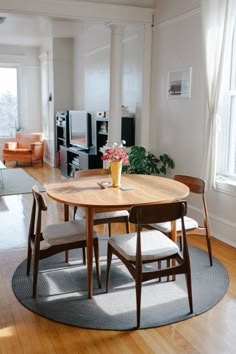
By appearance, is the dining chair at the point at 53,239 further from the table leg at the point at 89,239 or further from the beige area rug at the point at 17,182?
the beige area rug at the point at 17,182

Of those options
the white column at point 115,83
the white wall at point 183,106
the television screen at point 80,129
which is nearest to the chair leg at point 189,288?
the white wall at point 183,106

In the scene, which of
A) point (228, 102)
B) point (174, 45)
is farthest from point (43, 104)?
point (228, 102)

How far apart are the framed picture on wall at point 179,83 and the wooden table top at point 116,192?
1434mm

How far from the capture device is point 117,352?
2316mm

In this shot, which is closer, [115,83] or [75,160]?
[115,83]

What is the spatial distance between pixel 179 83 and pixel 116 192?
83.9 inches

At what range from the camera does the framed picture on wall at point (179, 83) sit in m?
4.50

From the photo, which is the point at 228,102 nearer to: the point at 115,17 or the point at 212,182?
the point at 212,182

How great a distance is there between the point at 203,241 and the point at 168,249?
157cm

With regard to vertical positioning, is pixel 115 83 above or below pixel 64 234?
above

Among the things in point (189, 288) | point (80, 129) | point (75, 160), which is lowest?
point (189, 288)

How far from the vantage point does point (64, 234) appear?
9.73 ft

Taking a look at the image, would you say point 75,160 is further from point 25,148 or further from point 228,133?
point 228,133

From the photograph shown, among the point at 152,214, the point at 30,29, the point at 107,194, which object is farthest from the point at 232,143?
the point at 30,29
